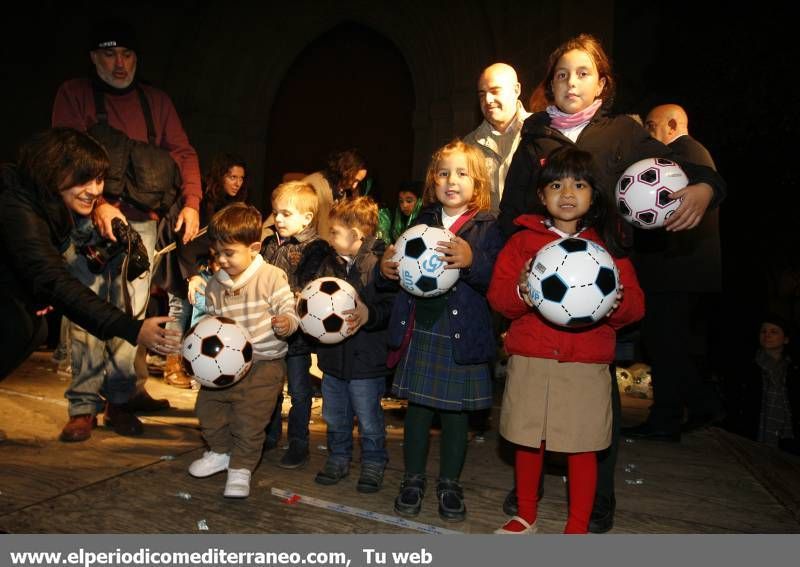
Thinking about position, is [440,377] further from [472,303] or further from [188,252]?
[188,252]

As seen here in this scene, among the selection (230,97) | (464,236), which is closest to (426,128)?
(230,97)

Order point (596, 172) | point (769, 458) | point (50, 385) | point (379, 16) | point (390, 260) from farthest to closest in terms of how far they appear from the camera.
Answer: point (379, 16) → point (50, 385) → point (769, 458) → point (390, 260) → point (596, 172)

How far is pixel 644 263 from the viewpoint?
4.09m

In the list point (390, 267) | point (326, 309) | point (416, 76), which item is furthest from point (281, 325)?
point (416, 76)

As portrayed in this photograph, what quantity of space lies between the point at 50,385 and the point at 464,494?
3.53m

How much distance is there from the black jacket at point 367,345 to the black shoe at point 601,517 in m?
1.16

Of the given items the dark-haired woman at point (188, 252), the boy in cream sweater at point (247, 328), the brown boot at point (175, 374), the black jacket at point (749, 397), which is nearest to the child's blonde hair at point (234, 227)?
the boy in cream sweater at point (247, 328)

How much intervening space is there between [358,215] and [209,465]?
4.81 ft

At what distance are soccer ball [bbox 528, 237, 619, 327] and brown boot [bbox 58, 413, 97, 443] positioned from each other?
2752mm

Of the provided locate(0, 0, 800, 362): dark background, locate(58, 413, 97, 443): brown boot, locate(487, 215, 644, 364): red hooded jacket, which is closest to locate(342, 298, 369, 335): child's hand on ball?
locate(487, 215, 644, 364): red hooded jacket

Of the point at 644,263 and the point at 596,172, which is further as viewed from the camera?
the point at 644,263

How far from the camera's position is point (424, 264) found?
2.69m

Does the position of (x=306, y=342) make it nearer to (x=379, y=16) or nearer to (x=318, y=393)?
(x=318, y=393)

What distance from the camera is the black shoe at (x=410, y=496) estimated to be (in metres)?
2.81
